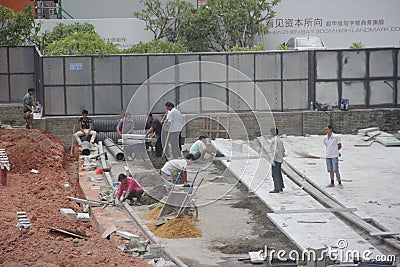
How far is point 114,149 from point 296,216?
33.3 ft

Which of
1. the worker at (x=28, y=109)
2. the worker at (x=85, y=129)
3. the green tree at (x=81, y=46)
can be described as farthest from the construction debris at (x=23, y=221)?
the green tree at (x=81, y=46)

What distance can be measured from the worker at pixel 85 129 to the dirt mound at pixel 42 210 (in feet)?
2.30

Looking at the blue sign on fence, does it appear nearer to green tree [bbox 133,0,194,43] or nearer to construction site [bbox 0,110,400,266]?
construction site [bbox 0,110,400,266]

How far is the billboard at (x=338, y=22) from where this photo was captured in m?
43.3

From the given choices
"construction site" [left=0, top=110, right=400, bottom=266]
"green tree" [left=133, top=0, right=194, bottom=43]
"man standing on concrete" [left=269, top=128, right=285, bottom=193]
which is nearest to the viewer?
"construction site" [left=0, top=110, right=400, bottom=266]

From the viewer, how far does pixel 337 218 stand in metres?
17.2

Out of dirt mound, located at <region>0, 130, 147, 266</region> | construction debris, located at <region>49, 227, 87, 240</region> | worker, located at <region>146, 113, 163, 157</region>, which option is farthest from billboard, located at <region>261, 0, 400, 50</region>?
construction debris, located at <region>49, 227, 87, 240</region>

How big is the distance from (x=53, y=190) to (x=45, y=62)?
412 inches

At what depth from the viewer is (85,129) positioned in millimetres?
27875

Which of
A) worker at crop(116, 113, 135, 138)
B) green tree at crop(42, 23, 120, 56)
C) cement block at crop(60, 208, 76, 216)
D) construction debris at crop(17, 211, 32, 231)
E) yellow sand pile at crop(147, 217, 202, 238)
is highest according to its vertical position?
green tree at crop(42, 23, 120, 56)

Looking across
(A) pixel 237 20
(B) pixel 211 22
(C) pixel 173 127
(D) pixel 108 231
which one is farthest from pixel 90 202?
(A) pixel 237 20

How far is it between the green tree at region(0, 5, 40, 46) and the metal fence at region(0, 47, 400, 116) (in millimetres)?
5726

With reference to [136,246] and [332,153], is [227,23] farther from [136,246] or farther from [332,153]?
[136,246]

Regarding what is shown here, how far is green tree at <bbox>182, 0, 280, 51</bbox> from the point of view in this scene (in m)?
42.4
